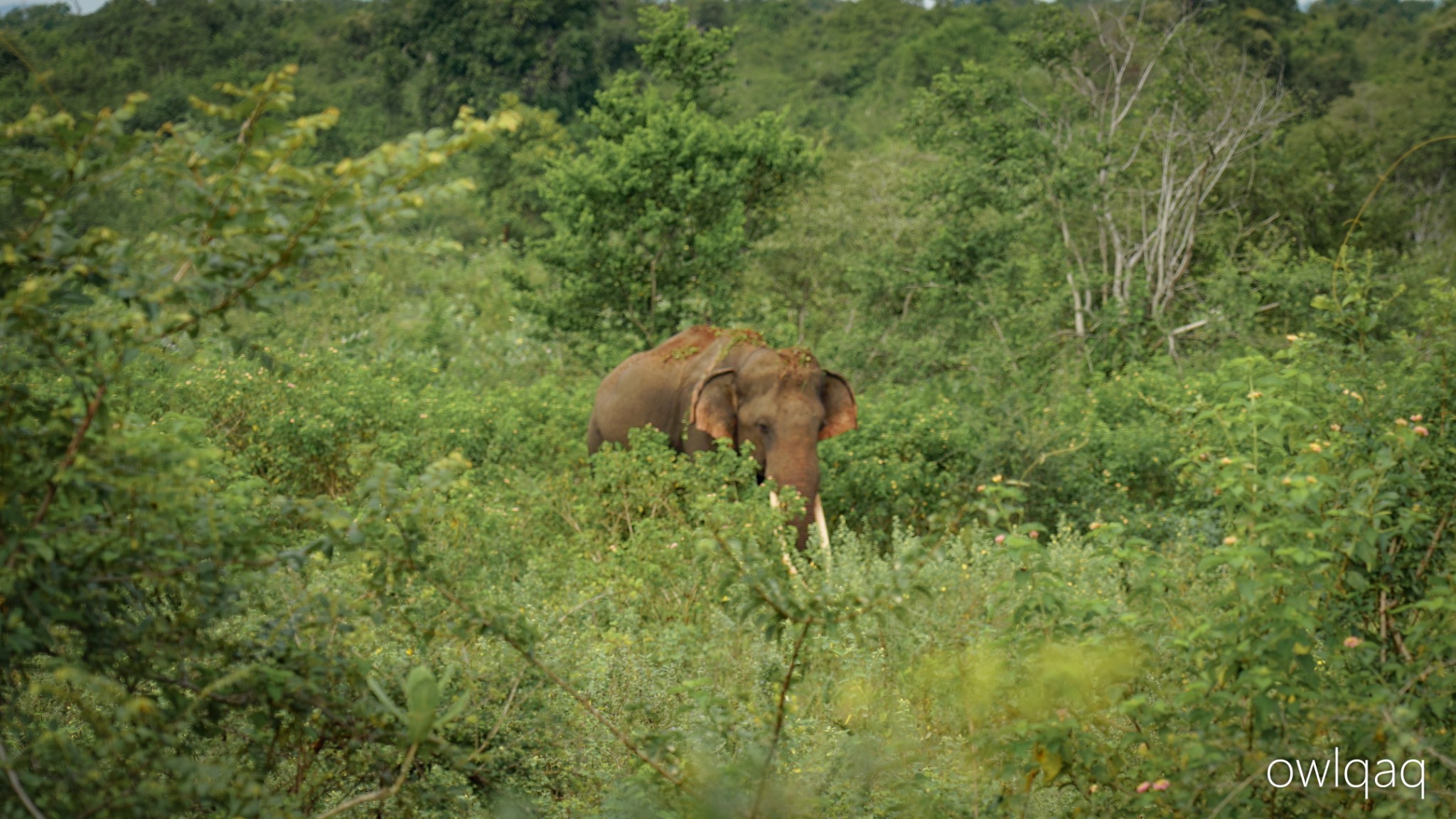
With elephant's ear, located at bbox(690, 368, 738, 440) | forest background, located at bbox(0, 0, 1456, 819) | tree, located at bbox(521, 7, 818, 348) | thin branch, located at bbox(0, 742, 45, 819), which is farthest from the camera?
tree, located at bbox(521, 7, 818, 348)

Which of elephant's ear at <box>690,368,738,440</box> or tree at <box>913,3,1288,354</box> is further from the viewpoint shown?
tree at <box>913,3,1288,354</box>

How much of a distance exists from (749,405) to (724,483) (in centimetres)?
134

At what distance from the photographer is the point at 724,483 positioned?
8.34 meters

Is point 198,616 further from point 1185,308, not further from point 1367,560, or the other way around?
point 1185,308

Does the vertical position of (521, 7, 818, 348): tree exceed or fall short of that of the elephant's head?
it exceeds it

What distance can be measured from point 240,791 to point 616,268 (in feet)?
36.1

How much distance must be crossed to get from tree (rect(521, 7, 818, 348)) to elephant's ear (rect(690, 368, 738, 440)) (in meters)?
4.11

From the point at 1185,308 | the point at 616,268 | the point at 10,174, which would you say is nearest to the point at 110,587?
the point at 10,174

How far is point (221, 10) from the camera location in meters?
47.1

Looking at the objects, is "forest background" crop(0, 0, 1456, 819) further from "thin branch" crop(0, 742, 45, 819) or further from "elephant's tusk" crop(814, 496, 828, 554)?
"elephant's tusk" crop(814, 496, 828, 554)

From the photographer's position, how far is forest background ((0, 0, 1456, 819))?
112 inches

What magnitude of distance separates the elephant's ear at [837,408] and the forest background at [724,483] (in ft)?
1.89

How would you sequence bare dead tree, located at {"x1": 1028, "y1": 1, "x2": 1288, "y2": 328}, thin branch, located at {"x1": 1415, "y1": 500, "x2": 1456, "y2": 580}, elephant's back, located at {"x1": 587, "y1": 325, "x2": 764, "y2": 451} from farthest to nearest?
bare dead tree, located at {"x1": 1028, "y1": 1, "x2": 1288, "y2": 328}, elephant's back, located at {"x1": 587, "y1": 325, "x2": 764, "y2": 451}, thin branch, located at {"x1": 1415, "y1": 500, "x2": 1456, "y2": 580}

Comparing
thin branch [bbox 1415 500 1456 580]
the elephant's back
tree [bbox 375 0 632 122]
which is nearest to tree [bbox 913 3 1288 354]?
the elephant's back
